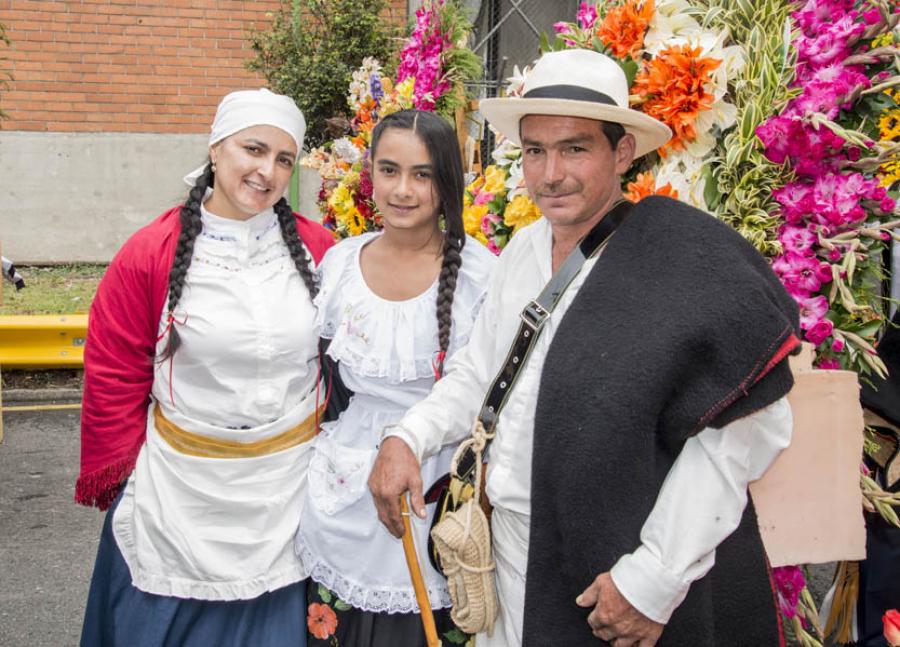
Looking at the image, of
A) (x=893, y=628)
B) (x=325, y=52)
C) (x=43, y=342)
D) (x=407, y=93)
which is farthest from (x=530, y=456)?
(x=325, y=52)

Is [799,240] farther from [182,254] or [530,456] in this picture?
[182,254]

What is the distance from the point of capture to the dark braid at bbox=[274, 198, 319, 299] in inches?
111

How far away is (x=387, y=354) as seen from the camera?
2.62 metres

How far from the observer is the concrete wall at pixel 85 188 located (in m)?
10.1

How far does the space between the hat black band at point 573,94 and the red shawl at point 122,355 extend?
1285 millimetres

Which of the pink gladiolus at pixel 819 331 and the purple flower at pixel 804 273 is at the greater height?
the purple flower at pixel 804 273

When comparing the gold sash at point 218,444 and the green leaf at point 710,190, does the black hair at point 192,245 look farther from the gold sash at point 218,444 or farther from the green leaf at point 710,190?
the green leaf at point 710,190

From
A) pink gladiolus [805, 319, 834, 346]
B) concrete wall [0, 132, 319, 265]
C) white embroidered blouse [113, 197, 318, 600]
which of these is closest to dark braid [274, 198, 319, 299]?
white embroidered blouse [113, 197, 318, 600]

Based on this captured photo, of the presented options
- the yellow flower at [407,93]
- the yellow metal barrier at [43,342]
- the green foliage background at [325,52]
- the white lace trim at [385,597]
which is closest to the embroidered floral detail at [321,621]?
the white lace trim at [385,597]

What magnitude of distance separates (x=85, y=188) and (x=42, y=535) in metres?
6.57

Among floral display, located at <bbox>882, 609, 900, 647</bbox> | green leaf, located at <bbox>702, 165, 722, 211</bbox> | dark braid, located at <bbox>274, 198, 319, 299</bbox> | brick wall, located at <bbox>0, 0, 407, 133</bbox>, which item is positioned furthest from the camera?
brick wall, located at <bbox>0, 0, 407, 133</bbox>

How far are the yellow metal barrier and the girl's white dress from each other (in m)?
5.28

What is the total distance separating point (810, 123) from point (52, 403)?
637 cm

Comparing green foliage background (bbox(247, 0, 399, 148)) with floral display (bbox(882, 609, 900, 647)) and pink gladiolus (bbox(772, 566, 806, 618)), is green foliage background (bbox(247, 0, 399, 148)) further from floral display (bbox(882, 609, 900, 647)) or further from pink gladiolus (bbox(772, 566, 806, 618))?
floral display (bbox(882, 609, 900, 647))
